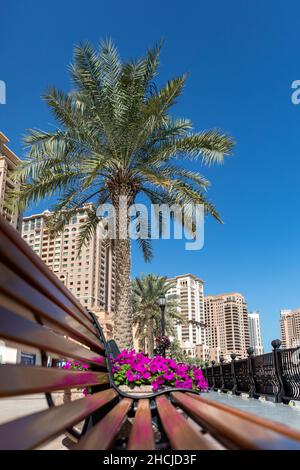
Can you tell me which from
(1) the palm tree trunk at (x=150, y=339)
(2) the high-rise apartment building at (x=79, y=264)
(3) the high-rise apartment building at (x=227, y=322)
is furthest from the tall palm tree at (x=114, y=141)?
(3) the high-rise apartment building at (x=227, y=322)

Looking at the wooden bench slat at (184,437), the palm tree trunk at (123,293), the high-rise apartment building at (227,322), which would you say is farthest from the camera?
the high-rise apartment building at (227,322)

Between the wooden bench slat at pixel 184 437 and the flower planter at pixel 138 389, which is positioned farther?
the flower planter at pixel 138 389

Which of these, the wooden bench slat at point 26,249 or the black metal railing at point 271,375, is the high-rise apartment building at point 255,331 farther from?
the wooden bench slat at point 26,249

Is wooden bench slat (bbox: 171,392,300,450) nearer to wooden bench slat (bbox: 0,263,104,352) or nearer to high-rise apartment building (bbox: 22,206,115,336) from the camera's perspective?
wooden bench slat (bbox: 0,263,104,352)

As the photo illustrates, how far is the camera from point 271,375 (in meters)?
9.95

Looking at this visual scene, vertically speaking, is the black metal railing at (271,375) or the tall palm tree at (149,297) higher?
the tall palm tree at (149,297)

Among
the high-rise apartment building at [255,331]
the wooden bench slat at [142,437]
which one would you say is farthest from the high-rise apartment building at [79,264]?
the wooden bench slat at [142,437]

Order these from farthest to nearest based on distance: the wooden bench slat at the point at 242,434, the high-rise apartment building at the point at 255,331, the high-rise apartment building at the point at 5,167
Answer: the high-rise apartment building at the point at 255,331 → the high-rise apartment building at the point at 5,167 → the wooden bench slat at the point at 242,434

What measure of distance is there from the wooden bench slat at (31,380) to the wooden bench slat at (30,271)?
263 millimetres

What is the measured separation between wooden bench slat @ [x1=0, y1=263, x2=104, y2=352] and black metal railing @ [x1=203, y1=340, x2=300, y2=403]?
25.1 feet

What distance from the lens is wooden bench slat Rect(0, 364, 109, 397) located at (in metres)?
0.86

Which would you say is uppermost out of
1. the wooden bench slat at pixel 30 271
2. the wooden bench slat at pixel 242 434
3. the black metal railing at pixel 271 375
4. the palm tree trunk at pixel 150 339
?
the palm tree trunk at pixel 150 339

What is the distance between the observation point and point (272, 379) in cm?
993

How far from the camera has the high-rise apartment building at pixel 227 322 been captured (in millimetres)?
157625
